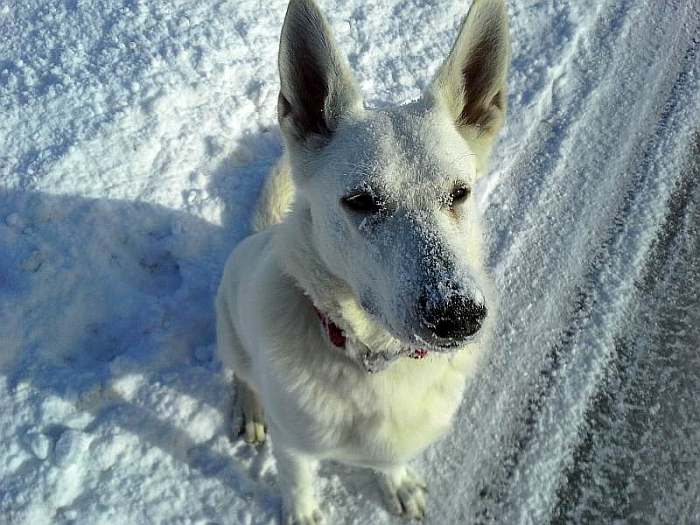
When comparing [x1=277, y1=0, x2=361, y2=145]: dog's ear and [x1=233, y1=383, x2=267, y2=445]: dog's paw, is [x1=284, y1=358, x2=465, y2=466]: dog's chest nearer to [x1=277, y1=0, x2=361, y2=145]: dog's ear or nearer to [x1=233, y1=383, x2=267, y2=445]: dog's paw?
[x1=233, y1=383, x2=267, y2=445]: dog's paw

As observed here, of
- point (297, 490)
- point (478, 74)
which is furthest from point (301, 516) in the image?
point (478, 74)

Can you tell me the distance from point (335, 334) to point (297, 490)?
1.06 m

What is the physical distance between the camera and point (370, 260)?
1.88 meters

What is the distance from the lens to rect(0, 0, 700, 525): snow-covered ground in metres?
2.94

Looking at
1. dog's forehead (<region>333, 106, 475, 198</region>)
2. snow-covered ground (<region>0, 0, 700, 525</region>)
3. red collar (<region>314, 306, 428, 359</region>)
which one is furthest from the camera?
snow-covered ground (<region>0, 0, 700, 525</region>)

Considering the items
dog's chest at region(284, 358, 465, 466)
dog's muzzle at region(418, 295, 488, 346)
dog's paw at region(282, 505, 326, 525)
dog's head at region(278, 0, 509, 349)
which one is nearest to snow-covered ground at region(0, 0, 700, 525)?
dog's paw at region(282, 505, 326, 525)

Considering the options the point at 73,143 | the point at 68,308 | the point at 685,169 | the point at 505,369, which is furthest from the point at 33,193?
the point at 685,169

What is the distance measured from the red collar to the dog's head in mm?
213

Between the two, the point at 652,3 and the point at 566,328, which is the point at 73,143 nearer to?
the point at 566,328

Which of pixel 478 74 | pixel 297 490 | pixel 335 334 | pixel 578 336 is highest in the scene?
pixel 478 74

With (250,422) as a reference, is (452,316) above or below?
above

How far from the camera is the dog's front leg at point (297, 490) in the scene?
2.71 meters

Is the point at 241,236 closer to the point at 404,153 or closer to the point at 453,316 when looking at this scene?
the point at 404,153

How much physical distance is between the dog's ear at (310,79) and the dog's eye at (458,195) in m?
0.57
